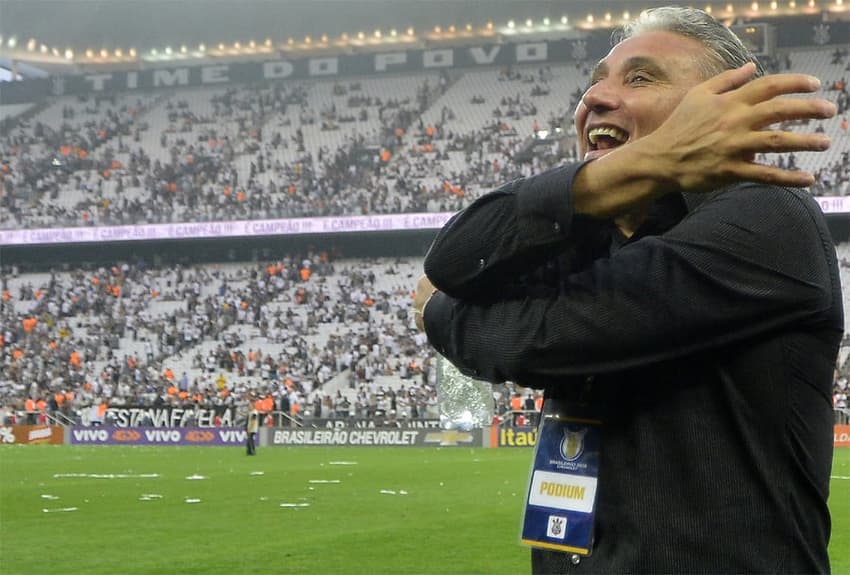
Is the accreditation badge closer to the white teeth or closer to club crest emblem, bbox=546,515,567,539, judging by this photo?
club crest emblem, bbox=546,515,567,539

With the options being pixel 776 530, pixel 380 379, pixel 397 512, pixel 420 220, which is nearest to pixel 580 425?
pixel 776 530

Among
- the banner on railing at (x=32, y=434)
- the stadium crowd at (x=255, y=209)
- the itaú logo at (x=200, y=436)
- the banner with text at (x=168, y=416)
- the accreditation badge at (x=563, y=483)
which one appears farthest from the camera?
the stadium crowd at (x=255, y=209)

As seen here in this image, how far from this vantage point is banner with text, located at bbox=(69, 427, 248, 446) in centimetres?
3947

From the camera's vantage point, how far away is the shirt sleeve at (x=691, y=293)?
2121 millimetres

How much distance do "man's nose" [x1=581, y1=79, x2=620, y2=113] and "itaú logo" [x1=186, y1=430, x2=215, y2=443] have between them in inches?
1506

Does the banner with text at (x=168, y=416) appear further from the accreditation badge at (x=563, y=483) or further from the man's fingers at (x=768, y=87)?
the man's fingers at (x=768, y=87)

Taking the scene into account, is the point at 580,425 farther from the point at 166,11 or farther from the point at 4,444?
the point at 166,11

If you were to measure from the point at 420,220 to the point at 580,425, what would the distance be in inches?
1901

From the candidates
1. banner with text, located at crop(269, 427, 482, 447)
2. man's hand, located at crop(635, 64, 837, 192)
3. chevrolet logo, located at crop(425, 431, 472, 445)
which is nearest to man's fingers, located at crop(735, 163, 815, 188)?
man's hand, located at crop(635, 64, 837, 192)

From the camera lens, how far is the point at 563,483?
2.33m

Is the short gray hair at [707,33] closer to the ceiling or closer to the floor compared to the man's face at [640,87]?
closer to the ceiling

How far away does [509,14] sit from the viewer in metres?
63.7

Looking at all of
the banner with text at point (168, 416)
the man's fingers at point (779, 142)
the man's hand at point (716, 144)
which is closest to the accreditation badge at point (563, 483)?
the man's hand at point (716, 144)

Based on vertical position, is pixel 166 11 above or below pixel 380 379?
above
